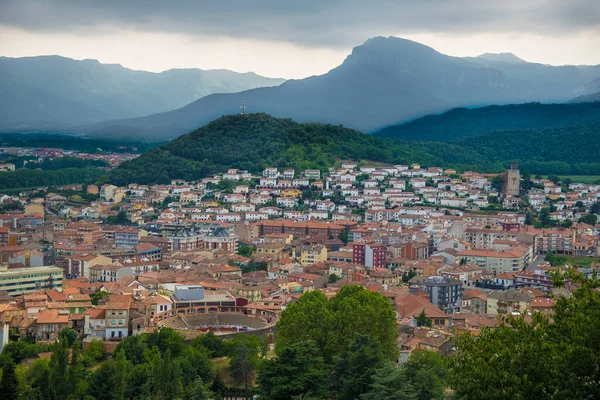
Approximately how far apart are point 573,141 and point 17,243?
148 feet

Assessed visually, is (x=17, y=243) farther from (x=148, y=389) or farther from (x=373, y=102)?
(x=373, y=102)

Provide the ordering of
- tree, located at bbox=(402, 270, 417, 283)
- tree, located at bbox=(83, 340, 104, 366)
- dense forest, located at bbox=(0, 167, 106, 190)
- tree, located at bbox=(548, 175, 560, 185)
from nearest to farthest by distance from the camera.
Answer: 1. tree, located at bbox=(83, 340, 104, 366)
2. tree, located at bbox=(402, 270, 417, 283)
3. tree, located at bbox=(548, 175, 560, 185)
4. dense forest, located at bbox=(0, 167, 106, 190)

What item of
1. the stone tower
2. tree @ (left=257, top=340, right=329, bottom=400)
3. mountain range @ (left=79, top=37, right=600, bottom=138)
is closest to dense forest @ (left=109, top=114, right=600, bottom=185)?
the stone tower

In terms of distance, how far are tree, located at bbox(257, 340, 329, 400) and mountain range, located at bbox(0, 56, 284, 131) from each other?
128 m

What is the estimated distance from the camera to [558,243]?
112ft

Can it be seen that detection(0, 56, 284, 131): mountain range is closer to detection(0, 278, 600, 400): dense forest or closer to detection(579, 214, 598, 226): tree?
detection(579, 214, 598, 226): tree

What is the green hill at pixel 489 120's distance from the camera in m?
82.6

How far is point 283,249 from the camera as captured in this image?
32.6m

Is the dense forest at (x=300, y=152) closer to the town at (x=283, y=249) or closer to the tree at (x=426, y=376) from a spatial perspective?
the town at (x=283, y=249)

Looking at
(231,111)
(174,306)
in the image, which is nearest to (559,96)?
(231,111)

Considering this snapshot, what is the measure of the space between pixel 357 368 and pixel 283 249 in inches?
733

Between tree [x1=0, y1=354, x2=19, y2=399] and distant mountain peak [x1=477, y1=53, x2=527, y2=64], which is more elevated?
distant mountain peak [x1=477, y1=53, x2=527, y2=64]

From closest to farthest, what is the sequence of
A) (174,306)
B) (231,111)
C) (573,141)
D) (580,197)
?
(174,306) < (580,197) < (573,141) < (231,111)

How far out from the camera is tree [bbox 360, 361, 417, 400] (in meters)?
12.8
